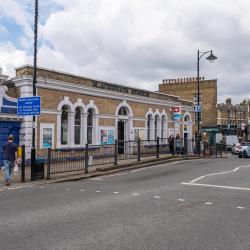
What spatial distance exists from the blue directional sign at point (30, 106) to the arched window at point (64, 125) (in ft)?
21.1

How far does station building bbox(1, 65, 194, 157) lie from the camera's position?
751 inches

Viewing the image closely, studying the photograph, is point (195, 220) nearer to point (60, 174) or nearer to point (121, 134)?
point (60, 174)

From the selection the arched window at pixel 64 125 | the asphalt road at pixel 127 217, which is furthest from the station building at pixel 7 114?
the asphalt road at pixel 127 217

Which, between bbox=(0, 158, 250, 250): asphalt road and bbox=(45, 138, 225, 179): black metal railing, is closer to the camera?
bbox=(0, 158, 250, 250): asphalt road

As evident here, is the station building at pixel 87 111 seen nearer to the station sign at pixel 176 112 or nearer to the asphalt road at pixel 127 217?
the station sign at pixel 176 112

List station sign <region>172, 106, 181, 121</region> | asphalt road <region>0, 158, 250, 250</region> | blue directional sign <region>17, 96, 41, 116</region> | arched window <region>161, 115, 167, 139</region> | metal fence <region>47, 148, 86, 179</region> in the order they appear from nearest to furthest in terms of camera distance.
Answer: asphalt road <region>0, 158, 250, 250</region> < blue directional sign <region>17, 96, 41, 116</region> < metal fence <region>47, 148, 86, 179</region> < arched window <region>161, 115, 167, 139</region> < station sign <region>172, 106, 181, 121</region>

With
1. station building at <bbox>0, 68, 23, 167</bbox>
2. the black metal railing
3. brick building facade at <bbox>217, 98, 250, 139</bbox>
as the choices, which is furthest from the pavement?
brick building facade at <bbox>217, 98, 250, 139</bbox>

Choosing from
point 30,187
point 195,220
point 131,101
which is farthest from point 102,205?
point 131,101

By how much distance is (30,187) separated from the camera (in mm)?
11992

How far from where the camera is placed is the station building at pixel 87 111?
62.6 ft

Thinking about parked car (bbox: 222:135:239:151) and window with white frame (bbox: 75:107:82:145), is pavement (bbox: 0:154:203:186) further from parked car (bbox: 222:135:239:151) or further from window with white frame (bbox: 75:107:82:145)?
parked car (bbox: 222:135:239:151)

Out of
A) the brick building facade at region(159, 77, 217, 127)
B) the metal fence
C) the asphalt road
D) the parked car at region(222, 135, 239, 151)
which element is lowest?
the asphalt road

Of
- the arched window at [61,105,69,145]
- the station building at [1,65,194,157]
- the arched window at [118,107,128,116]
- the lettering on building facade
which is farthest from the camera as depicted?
the arched window at [118,107,128,116]

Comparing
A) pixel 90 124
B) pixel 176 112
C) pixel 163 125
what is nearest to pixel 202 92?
pixel 176 112
